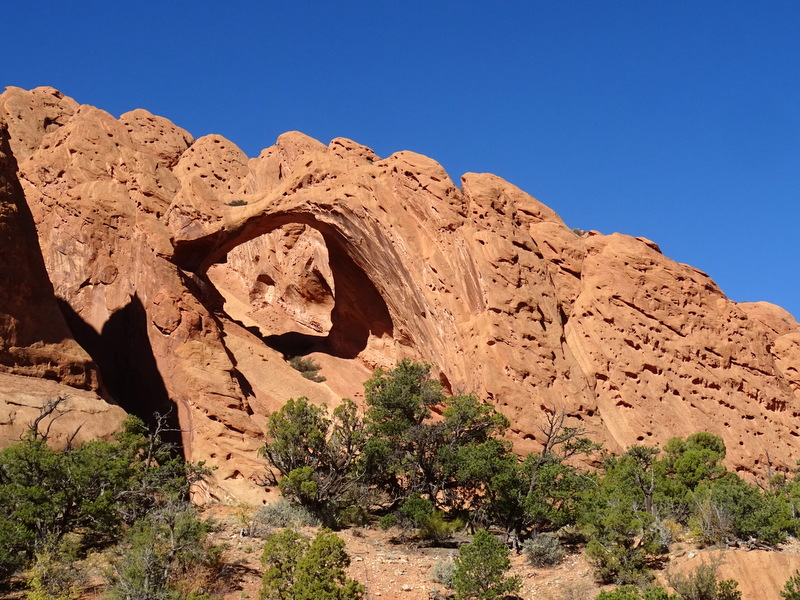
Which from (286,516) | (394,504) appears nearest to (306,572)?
(286,516)

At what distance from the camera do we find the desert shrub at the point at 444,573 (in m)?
16.2

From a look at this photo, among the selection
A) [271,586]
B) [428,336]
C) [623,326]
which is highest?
[623,326]

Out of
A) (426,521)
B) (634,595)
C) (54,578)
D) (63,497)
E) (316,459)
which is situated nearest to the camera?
(634,595)

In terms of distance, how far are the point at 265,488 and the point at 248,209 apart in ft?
42.3

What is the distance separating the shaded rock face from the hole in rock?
11.9 inches

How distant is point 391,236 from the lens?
30.0 metres

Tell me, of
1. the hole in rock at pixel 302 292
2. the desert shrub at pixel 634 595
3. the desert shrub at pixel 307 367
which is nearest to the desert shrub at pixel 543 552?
the desert shrub at pixel 634 595

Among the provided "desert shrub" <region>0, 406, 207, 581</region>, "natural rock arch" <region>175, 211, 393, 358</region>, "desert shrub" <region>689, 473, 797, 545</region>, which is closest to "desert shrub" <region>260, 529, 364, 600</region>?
"desert shrub" <region>0, 406, 207, 581</region>

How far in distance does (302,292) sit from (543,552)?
2709 cm

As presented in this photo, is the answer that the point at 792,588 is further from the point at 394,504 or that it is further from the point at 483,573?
the point at 394,504

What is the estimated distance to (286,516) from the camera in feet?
67.4

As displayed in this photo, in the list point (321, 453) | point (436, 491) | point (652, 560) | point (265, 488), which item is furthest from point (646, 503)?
point (265, 488)

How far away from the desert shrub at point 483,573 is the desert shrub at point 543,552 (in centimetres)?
281

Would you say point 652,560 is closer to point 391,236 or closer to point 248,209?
point 391,236
